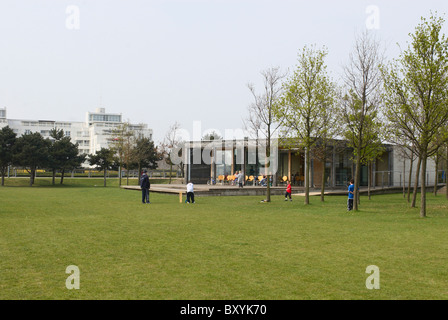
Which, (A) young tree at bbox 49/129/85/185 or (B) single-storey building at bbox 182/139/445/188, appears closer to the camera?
(B) single-storey building at bbox 182/139/445/188

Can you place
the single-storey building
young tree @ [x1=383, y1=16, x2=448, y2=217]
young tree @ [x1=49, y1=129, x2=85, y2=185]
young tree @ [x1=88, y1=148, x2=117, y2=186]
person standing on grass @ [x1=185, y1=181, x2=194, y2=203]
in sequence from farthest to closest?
young tree @ [x1=88, y1=148, x2=117, y2=186] → young tree @ [x1=49, y1=129, x2=85, y2=185] → the single-storey building → person standing on grass @ [x1=185, y1=181, x2=194, y2=203] → young tree @ [x1=383, y1=16, x2=448, y2=217]

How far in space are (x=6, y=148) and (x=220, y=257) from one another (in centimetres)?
4537

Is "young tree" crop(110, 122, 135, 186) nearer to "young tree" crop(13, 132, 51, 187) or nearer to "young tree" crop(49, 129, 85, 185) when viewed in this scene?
"young tree" crop(49, 129, 85, 185)

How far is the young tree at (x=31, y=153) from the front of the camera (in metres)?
48.4

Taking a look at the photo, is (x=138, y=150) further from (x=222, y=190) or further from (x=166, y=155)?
(x=222, y=190)

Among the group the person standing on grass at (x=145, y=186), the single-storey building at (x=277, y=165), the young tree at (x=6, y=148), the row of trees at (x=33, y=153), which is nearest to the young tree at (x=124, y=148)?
the row of trees at (x=33, y=153)

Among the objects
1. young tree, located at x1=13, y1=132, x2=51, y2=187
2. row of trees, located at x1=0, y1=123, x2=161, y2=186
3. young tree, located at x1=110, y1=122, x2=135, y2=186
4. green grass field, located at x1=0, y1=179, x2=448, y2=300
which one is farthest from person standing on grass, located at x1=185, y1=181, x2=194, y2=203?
young tree, located at x1=13, y1=132, x2=51, y2=187

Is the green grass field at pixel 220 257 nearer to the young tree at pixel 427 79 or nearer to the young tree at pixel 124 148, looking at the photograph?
the young tree at pixel 427 79

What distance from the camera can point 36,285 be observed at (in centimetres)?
727

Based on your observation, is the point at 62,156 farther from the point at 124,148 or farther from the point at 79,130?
the point at 79,130

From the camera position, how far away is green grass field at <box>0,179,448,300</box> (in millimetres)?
7059

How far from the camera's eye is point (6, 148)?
4869 centimetres

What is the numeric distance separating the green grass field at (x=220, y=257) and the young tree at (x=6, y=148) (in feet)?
113
